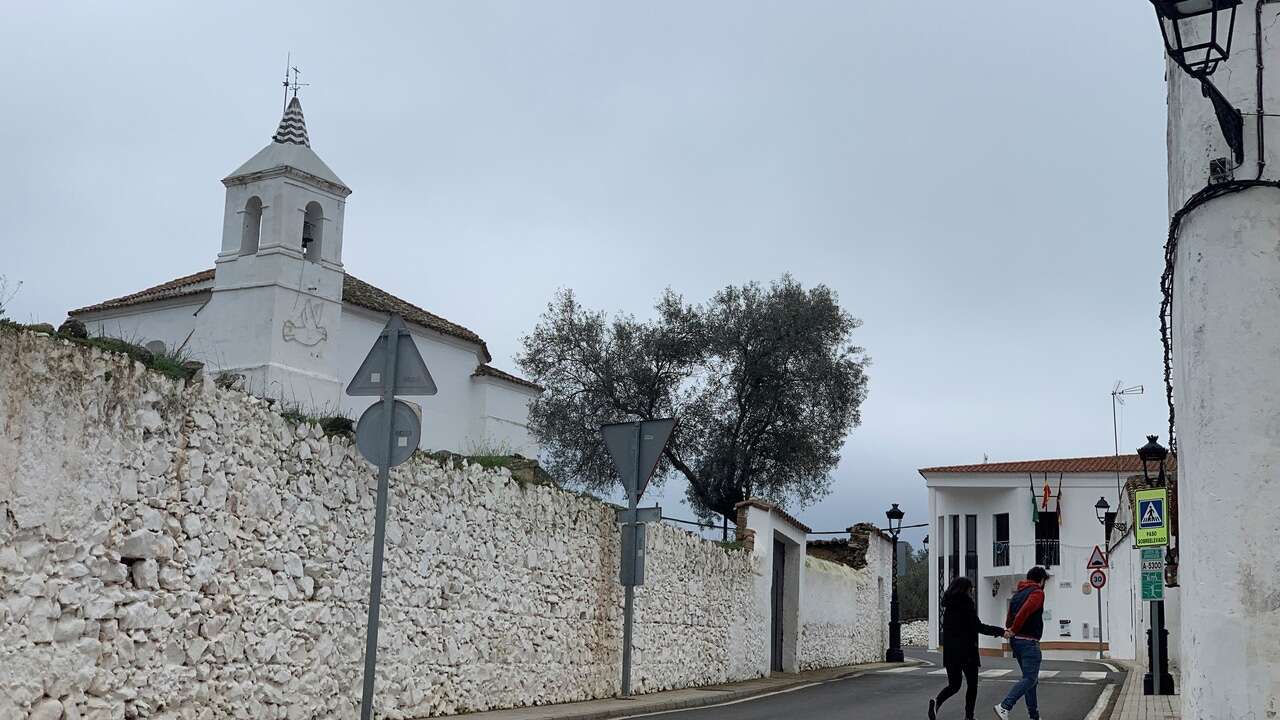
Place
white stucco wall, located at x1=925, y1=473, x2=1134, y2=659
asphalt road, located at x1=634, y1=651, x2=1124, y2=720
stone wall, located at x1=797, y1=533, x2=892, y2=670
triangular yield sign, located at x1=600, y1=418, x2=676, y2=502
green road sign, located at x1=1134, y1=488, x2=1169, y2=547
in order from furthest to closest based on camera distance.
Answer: white stucco wall, located at x1=925, y1=473, x2=1134, y2=659 < stone wall, located at x1=797, y1=533, x2=892, y2=670 < triangular yield sign, located at x1=600, y1=418, x2=676, y2=502 < green road sign, located at x1=1134, y1=488, x2=1169, y2=547 < asphalt road, located at x1=634, y1=651, x2=1124, y2=720

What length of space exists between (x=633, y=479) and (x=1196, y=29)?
30.7 ft

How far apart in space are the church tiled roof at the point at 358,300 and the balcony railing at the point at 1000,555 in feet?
90.9

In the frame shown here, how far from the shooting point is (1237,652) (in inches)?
329

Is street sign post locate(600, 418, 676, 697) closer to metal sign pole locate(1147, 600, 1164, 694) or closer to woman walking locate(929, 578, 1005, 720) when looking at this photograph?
woman walking locate(929, 578, 1005, 720)

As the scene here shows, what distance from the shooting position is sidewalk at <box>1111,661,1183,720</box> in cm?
1475

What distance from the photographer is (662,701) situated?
662 inches

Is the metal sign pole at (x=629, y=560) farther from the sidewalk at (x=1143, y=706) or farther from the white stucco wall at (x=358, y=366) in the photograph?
the white stucco wall at (x=358, y=366)

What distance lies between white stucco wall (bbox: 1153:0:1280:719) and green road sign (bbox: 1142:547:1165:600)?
914 cm

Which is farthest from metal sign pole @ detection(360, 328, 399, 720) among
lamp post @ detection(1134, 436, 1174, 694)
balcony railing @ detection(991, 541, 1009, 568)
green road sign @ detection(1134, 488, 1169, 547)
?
balcony railing @ detection(991, 541, 1009, 568)

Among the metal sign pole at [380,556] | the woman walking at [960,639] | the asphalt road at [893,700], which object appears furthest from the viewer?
the asphalt road at [893,700]

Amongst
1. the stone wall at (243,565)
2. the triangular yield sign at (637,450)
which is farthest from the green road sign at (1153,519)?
the stone wall at (243,565)

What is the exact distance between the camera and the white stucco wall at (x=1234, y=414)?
8.28 meters

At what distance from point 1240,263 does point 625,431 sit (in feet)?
30.6

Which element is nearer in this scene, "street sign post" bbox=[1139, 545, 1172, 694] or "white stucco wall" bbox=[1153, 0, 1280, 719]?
"white stucco wall" bbox=[1153, 0, 1280, 719]
